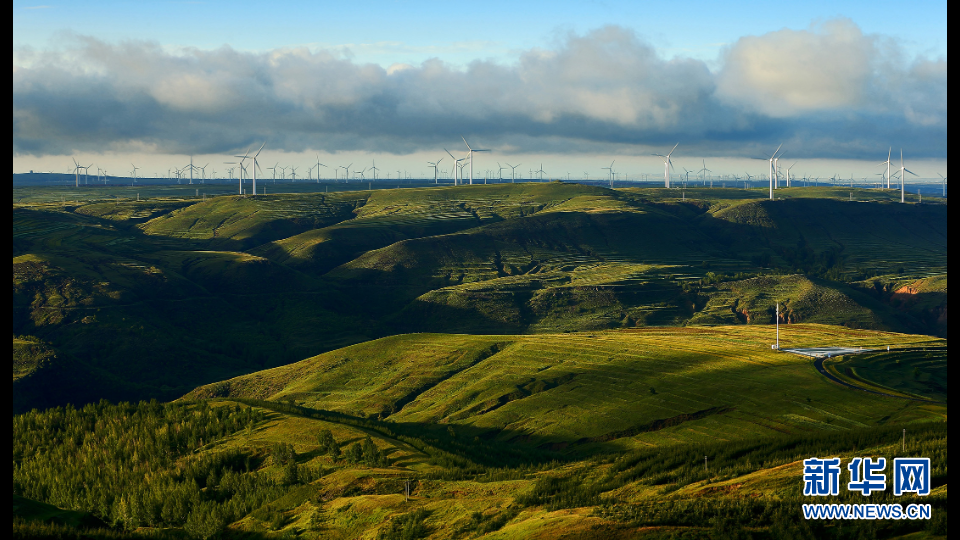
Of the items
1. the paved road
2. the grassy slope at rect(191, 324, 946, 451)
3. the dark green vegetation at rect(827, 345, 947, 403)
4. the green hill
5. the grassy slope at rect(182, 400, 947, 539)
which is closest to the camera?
the grassy slope at rect(182, 400, 947, 539)

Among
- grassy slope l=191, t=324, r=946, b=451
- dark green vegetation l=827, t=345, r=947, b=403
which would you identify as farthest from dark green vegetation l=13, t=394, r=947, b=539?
dark green vegetation l=827, t=345, r=947, b=403

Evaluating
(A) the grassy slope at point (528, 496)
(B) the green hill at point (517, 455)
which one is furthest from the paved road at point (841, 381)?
(A) the grassy slope at point (528, 496)

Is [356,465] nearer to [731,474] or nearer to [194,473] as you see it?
[194,473]

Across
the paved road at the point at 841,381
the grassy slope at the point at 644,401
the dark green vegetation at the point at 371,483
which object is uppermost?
the dark green vegetation at the point at 371,483

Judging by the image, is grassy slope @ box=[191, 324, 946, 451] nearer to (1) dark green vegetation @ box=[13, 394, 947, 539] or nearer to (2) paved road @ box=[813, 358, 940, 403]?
(2) paved road @ box=[813, 358, 940, 403]

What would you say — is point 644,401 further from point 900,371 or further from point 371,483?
point 371,483

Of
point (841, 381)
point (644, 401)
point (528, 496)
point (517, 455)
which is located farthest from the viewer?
point (644, 401)

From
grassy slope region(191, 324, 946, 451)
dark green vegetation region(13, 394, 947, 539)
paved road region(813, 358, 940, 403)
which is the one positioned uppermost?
dark green vegetation region(13, 394, 947, 539)

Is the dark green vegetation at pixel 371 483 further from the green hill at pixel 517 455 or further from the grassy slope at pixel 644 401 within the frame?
the grassy slope at pixel 644 401

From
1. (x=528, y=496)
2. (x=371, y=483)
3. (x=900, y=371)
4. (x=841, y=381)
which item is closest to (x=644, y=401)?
(x=841, y=381)

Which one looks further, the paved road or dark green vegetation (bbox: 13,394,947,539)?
the paved road

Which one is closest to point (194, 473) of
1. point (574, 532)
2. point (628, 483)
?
point (628, 483)
